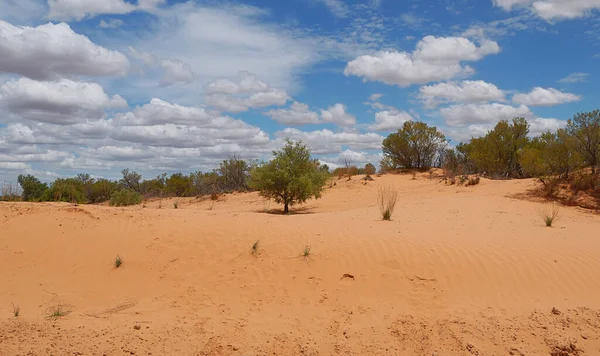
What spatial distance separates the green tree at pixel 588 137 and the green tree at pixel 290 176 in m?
10.9

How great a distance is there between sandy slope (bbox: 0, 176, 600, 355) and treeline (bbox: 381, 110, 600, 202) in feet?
28.5

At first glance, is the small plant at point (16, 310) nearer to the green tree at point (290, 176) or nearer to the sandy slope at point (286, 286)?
the sandy slope at point (286, 286)

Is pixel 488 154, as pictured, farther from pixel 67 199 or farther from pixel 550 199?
pixel 67 199

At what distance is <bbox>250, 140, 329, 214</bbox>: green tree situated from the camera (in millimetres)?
18734

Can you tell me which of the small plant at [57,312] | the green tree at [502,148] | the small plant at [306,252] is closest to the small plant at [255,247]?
the small plant at [306,252]

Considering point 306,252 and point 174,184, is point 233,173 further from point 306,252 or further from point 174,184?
point 306,252

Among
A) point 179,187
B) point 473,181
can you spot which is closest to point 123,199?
point 179,187

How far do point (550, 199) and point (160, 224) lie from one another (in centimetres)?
1573

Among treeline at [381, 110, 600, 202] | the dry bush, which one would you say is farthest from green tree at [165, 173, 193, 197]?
the dry bush

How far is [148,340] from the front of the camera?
5828 mm

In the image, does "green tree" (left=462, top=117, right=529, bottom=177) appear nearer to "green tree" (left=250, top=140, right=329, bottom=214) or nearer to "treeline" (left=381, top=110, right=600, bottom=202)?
"treeline" (left=381, top=110, right=600, bottom=202)

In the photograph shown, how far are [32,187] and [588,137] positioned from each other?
87.4ft

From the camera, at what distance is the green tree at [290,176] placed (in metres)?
18.7

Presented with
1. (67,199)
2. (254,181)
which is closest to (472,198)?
(254,181)
